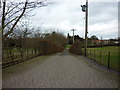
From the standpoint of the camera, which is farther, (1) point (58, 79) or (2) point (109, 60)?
(2) point (109, 60)

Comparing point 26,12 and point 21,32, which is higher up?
point 26,12

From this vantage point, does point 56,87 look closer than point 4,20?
Yes

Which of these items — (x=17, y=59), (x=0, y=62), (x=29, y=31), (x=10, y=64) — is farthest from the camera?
(x=29, y=31)

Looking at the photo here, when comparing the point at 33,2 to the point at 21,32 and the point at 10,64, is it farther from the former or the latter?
the point at 21,32

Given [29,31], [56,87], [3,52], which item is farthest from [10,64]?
[56,87]

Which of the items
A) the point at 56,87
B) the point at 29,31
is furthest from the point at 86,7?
the point at 56,87

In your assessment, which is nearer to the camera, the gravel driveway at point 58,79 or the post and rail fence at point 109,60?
the gravel driveway at point 58,79

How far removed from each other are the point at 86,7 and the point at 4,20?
57.4 ft

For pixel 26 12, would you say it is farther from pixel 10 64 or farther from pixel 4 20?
pixel 10 64

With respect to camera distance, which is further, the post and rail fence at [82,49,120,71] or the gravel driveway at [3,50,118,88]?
the post and rail fence at [82,49,120,71]

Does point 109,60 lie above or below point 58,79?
above

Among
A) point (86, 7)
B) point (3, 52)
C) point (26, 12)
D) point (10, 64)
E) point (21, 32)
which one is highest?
point (86, 7)

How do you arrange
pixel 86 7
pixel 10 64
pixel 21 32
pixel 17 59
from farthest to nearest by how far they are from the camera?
pixel 86 7 < pixel 21 32 < pixel 17 59 < pixel 10 64

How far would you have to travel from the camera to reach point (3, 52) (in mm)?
10773
